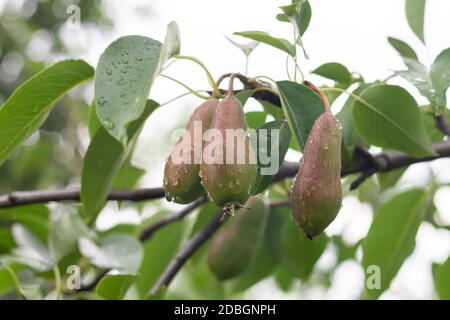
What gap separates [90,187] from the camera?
892mm

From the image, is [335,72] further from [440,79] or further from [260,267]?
[260,267]

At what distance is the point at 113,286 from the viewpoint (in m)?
0.97

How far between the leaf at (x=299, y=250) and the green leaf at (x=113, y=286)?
1.23 feet

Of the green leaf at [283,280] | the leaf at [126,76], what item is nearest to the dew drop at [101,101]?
the leaf at [126,76]

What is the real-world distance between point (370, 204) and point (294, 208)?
1083mm

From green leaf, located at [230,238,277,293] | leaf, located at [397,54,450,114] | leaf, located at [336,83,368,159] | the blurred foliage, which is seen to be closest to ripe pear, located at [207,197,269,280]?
green leaf, located at [230,238,277,293]

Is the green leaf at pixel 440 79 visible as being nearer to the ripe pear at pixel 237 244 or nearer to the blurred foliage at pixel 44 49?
the ripe pear at pixel 237 244

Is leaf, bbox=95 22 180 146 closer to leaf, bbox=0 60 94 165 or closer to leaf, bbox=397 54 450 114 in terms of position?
leaf, bbox=0 60 94 165

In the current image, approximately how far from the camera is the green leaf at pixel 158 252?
1.31m

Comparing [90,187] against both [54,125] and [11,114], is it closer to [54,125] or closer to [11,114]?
[11,114]

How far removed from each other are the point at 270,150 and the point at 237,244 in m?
0.46

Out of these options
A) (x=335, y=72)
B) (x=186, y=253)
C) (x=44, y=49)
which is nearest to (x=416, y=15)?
(x=335, y=72)
